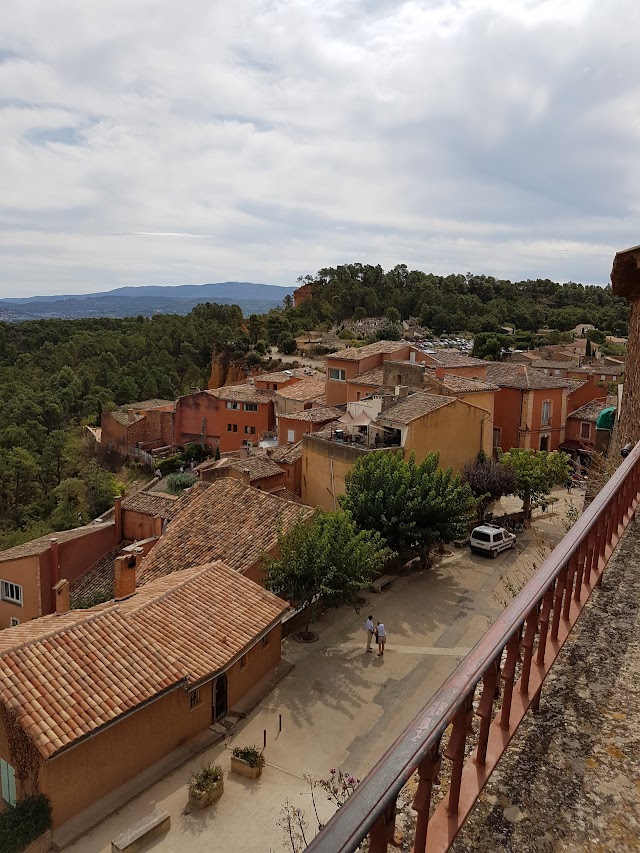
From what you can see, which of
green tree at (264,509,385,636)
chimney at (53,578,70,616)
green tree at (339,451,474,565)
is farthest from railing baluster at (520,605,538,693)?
chimney at (53,578,70,616)

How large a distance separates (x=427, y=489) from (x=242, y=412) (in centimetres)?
2940

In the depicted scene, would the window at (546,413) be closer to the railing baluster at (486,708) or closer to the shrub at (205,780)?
the shrub at (205,780)

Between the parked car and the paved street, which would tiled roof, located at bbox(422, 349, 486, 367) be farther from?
the paved street

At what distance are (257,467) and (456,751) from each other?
2332 centimetres

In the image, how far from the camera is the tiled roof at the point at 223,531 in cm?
1911

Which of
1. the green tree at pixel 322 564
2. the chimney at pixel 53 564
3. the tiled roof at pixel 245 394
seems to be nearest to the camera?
the green tree at pixel 322 564

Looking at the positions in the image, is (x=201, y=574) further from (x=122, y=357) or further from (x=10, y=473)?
(x=122, y=357)

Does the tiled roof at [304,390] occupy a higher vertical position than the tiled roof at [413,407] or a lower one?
lower

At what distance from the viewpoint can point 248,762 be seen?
465 inches

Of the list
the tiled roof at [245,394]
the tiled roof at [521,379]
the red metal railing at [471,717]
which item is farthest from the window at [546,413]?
the red metal railing at [471,717]

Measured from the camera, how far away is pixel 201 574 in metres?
16.3

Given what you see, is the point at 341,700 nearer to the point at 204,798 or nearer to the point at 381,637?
the point at 381,637

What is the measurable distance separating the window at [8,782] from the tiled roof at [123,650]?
124 centimetres

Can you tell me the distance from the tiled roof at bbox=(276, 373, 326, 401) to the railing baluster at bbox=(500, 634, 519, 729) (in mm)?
36708
